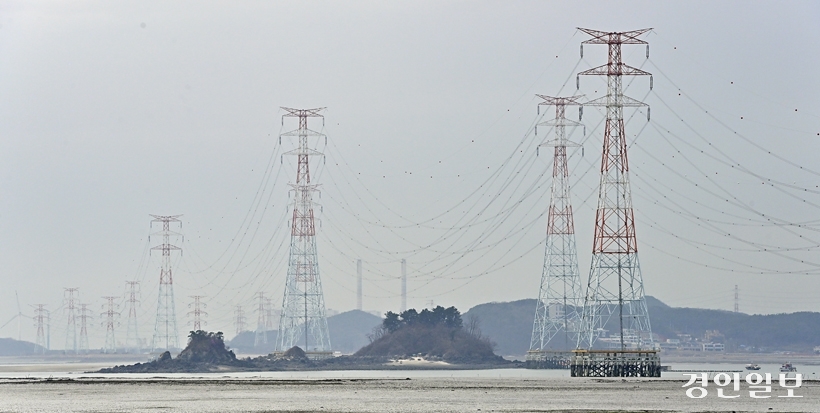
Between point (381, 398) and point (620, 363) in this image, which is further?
point (620, 363)

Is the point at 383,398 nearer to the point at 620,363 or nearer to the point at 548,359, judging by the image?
the point at 620,363

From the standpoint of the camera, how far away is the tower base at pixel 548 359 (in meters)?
170

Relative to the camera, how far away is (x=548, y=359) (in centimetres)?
17350

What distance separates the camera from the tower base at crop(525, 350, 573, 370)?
170000 mm

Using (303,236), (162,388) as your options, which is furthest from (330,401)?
(303,236)

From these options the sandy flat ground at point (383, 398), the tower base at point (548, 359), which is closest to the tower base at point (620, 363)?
the sandy flat ground at point (383, 398)

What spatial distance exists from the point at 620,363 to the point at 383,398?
40921mm

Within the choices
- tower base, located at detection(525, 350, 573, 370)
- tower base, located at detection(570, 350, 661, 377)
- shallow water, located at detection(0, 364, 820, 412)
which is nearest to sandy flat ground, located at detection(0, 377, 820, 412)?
shallow water, located at detection(0, 364, 820, 412)

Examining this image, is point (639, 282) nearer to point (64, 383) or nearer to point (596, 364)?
point (596, 364)

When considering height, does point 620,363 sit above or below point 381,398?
above

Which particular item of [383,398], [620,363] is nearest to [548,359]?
[620,363]

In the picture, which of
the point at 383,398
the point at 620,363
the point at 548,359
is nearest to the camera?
the point at 383,398

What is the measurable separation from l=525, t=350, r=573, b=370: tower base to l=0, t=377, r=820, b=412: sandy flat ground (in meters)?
66.8

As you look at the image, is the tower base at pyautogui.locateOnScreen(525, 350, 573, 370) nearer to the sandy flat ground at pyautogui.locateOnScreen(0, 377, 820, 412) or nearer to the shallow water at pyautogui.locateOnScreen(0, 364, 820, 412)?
the shallow water at pyautogui.locateOnScreen(0, 364, 820, 412)
